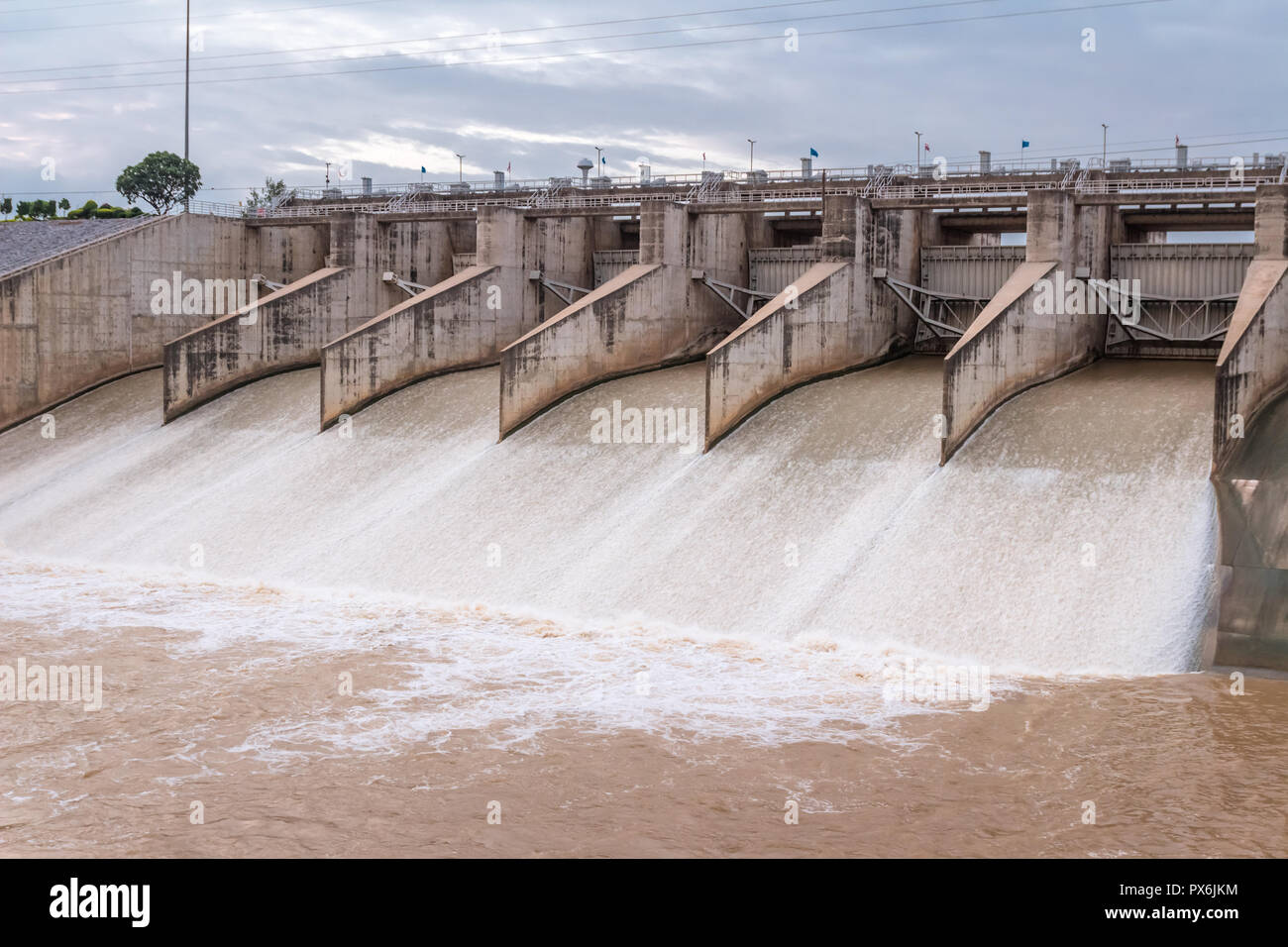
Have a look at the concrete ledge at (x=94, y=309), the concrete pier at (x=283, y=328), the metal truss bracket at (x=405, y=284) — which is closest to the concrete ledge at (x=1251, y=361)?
the metal truss bracket at (x=405, y=284)

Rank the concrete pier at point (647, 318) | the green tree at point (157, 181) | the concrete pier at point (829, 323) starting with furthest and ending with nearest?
1. the green tree at point (157, 181)
2. the concrete pier at point (647, 318)
3. the concrete pier at point (829, 323)

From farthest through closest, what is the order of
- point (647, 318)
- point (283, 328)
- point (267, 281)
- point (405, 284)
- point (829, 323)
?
point (267, 281)
point (405, 284)
point (283, 328)
point (647, 318)
point (829, 323)

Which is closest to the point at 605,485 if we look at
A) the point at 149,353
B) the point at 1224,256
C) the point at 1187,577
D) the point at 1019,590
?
the point at 1019,590

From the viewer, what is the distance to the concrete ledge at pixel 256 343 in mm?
29156

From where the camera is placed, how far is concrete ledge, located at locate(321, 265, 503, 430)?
26.6m

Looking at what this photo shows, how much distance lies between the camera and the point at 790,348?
22.7 meters

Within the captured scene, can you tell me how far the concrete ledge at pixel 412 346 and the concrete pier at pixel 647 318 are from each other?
3.00m

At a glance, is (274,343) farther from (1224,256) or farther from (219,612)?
(1224,256)

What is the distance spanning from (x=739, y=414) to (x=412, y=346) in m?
9.06

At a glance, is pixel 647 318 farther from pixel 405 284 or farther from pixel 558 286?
pixel 405 284

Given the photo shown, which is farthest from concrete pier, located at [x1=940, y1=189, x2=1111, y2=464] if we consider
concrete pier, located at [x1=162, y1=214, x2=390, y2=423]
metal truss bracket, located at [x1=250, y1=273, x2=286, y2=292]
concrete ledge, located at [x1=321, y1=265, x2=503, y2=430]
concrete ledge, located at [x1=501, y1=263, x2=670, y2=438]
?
metal truss bracket, located at [x1=250, y1=273, x2=286, y2=292]

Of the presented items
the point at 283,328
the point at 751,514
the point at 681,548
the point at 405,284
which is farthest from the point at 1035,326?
the point at 283,328

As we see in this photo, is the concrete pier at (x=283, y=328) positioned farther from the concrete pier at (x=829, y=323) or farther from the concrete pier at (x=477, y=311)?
the concrete pier at (x=829, y=323)
